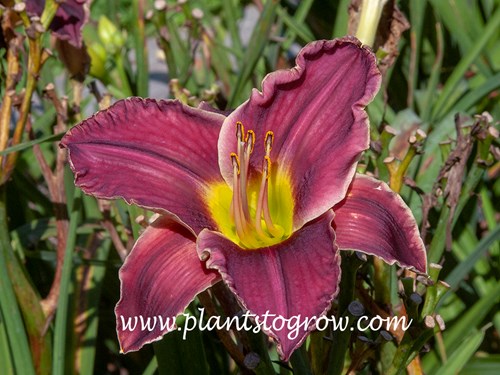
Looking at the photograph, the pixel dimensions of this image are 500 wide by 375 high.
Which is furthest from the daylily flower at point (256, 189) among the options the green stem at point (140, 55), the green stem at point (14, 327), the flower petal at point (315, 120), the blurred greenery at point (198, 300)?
the green stem at point (140, 55)

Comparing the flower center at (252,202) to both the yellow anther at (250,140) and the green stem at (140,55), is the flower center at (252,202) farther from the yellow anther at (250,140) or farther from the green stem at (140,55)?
the green stem at (140,55)

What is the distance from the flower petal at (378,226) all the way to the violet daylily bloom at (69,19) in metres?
0.51

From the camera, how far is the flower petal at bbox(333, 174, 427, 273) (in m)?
0.71

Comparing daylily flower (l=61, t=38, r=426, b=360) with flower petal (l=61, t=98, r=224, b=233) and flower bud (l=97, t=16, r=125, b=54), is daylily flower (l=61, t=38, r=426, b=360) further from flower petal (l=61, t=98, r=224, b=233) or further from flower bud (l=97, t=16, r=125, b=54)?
flower bud (l=97, t=16, r=125, b=54)

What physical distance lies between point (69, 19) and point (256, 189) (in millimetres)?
431

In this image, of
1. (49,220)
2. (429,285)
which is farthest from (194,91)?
(429,285)

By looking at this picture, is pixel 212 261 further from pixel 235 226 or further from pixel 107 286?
pixel 107 286

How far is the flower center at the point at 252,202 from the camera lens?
767mm

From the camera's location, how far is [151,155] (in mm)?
791

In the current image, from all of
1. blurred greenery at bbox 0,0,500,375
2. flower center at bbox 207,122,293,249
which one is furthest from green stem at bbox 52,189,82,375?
flower center at bbox 207,122,293,249

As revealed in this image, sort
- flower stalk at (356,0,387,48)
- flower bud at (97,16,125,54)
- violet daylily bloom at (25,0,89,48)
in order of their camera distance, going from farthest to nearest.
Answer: flower bud at (97,16,125,54), violet daylily bloom at (25,0,89,48), flower stalk at (356,0,387,48)

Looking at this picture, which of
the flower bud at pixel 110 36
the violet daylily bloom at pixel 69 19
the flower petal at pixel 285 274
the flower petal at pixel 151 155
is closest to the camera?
the flower petal at pixel 285 274

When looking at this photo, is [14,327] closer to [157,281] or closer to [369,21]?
[157,281]

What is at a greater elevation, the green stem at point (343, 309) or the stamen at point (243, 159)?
the stamen at point (243, 159)
